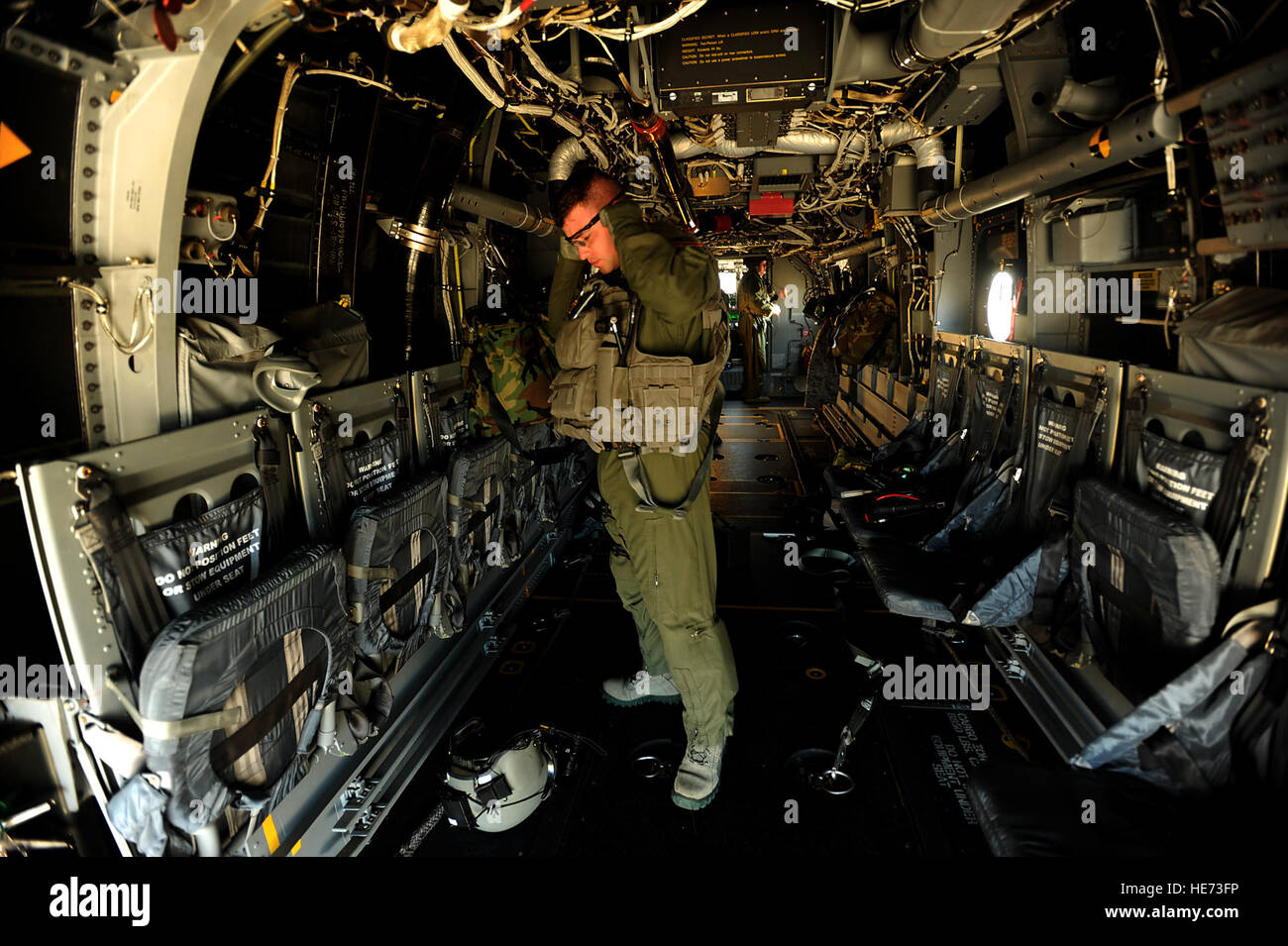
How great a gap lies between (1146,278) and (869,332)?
6031 mm

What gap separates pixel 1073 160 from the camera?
3.33m

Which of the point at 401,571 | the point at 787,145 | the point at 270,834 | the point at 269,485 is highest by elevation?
the point at 787,145

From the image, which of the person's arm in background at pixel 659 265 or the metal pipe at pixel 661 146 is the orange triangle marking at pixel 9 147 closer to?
the person's arm in background at pixel 659 265

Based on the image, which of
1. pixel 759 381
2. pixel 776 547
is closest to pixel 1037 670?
pixel 776 547

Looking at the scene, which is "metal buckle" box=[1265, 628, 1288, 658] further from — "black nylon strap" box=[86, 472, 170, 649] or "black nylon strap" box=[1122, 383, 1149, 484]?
"black nylon strap" box=[86, 472, 170, 649]

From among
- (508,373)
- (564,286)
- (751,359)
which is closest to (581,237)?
(564,286)

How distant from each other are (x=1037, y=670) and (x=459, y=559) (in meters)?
3.18

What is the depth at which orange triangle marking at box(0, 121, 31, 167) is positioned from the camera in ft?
5.65

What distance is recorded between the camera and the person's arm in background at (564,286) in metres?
3.34

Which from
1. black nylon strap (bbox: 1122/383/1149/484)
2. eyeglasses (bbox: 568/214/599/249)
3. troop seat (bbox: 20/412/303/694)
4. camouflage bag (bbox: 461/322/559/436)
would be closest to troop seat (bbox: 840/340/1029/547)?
black nylon strap (bbox: 1122/383/1149/484)

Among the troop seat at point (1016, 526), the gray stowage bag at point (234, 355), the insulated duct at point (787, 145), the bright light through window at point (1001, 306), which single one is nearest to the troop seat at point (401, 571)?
the gray stowage bag at point (234, 355)

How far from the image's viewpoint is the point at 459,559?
3.79 m

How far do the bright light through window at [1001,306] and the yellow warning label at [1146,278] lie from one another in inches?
45.3

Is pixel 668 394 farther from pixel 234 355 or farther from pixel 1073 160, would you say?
pixel 1073 160
